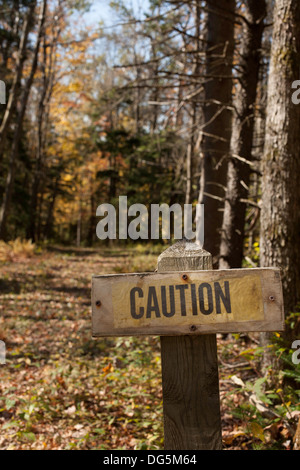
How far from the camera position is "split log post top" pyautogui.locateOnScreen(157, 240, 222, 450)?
173 cm

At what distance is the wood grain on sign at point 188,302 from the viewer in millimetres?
1713

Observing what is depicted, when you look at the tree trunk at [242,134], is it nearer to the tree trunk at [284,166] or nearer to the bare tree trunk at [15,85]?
the tree trunk at [284,166]

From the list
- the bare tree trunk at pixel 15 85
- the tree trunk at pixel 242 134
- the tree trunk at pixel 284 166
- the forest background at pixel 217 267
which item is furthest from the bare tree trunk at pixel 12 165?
the tree trunk at pixel 284 166

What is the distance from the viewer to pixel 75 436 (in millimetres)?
3656

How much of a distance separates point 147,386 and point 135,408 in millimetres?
471

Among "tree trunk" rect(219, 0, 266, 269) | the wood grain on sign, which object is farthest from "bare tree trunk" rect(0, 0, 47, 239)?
the wood grain on sign

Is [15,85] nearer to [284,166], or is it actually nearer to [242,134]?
[242,134]

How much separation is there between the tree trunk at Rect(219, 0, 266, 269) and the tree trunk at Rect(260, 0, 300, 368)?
1.46m

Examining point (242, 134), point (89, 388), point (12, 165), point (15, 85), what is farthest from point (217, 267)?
point (12, 165)

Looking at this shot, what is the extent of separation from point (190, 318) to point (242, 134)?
4517 mm

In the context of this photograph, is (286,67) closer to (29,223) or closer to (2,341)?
(2,341)

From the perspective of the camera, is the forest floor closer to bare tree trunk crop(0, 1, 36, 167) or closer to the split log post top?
the split log post top

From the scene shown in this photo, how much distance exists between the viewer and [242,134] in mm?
5715

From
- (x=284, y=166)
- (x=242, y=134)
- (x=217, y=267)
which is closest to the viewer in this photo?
(x=284, y=166)
